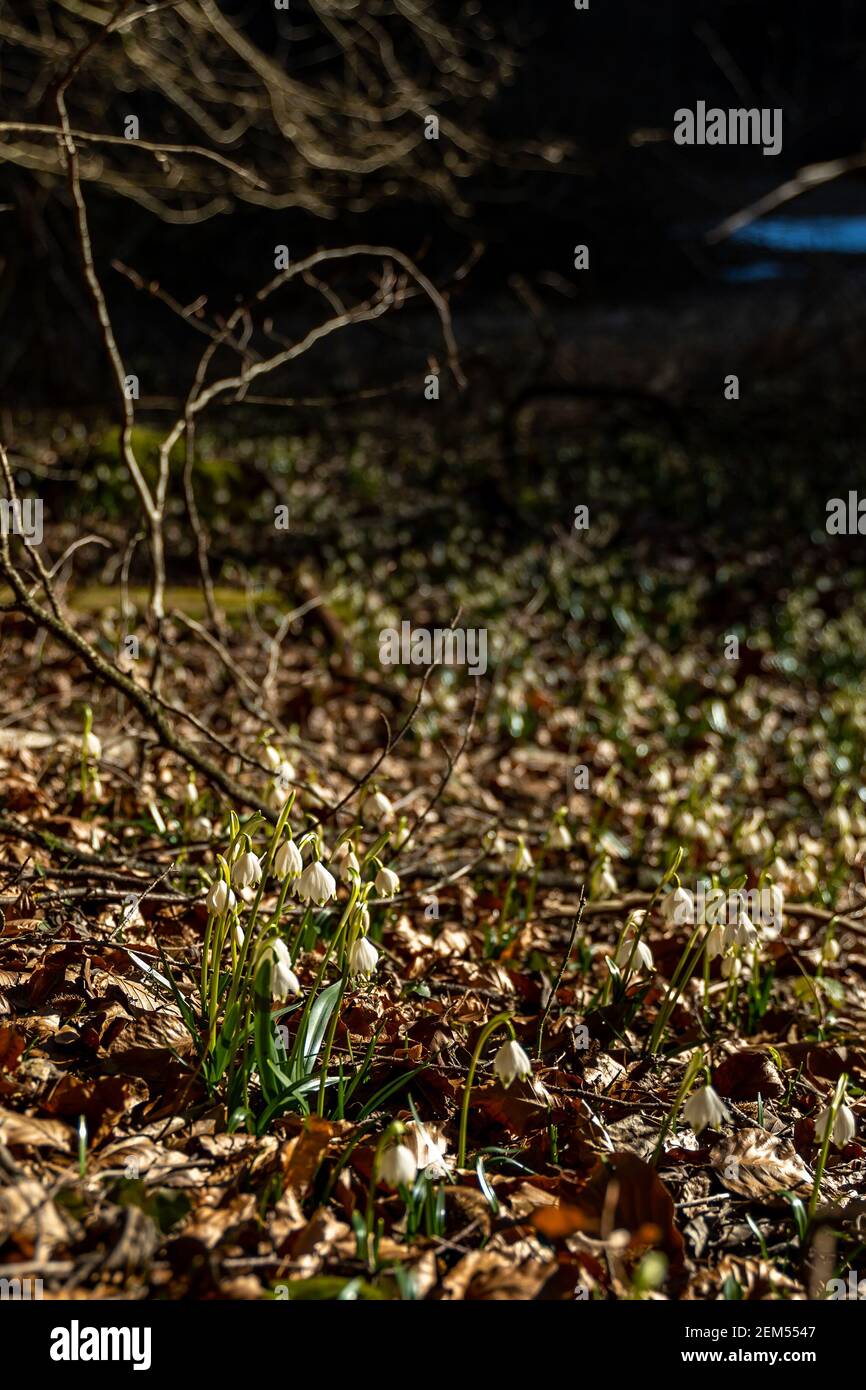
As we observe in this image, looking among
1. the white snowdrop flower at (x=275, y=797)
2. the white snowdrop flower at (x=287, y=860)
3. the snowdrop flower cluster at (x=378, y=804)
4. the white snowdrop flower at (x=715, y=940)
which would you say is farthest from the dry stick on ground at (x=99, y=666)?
the white snowdrop flower at (x=715, y=940)

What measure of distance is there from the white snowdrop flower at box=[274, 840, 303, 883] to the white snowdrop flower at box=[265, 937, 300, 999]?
1.10ft

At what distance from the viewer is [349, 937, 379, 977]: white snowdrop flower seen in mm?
2090

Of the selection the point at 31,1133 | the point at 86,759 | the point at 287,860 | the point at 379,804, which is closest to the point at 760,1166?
the point at 287,860

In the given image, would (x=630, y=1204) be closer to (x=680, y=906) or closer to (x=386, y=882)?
(x=680, y=906)

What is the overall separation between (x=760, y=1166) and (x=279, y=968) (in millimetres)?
1086

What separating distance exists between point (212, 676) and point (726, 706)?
2.93m

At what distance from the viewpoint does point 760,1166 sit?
86.0 inches

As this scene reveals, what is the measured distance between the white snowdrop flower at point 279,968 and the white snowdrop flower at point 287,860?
34 cm

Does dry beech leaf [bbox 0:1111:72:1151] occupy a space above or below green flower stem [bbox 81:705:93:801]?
below

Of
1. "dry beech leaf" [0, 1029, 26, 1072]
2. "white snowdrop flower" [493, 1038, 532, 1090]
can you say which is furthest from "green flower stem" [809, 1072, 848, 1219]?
"dry beech leaf" [0, 1029, 26, 1072]

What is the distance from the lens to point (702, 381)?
1273cm

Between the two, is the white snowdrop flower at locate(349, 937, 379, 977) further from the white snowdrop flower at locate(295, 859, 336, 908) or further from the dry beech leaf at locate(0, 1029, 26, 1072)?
the dry beech leaf at locate(0, 1029, 26, 1072)

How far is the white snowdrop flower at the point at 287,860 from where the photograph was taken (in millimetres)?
2221
